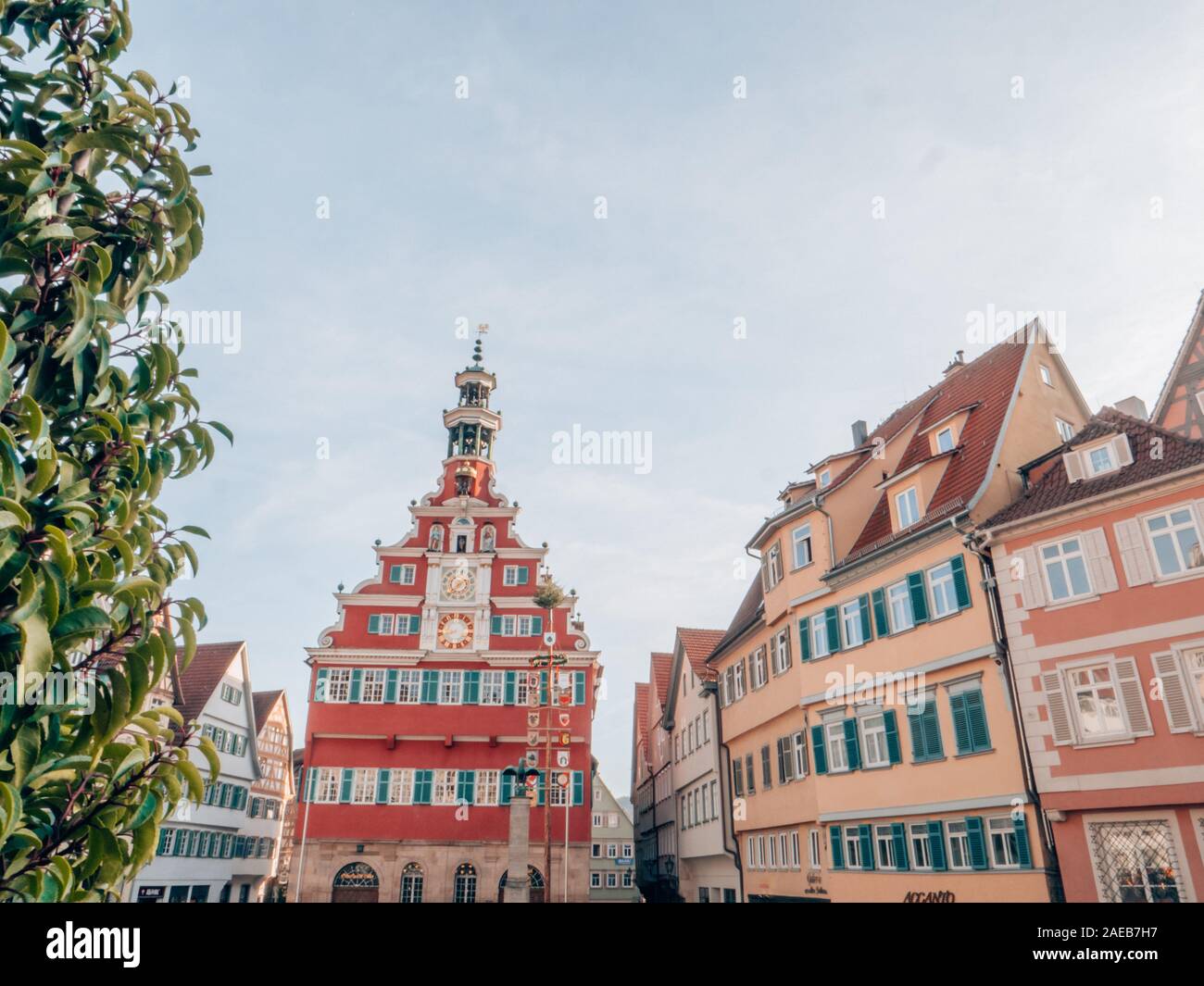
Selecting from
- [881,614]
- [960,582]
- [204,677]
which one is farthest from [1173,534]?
[204,677]

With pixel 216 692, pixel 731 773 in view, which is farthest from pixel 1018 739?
pixel 216 692

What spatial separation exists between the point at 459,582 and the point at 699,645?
38.4ft

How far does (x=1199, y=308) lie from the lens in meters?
21.1

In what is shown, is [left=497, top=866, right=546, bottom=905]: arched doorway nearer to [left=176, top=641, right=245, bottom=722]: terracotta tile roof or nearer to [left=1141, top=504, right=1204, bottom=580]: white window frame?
[left=176, top=641, right=245, bottom=722]: terracotta tile roof

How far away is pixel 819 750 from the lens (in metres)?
A: 23.4

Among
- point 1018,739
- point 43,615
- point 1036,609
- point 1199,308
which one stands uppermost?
point 1199,308

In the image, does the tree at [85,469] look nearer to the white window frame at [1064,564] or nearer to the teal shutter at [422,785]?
the white window frame at [1064,564]

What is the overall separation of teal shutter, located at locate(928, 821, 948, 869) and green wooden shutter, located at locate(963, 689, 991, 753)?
2201mm

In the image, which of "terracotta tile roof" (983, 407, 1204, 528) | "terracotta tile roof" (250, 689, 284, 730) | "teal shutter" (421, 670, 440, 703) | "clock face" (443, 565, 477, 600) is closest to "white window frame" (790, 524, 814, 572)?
"terracotta tile roof" (983, 407, 1204, 528)

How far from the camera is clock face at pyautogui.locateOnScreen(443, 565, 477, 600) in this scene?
127ft

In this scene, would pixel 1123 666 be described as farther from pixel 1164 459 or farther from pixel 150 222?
pixel 150 222

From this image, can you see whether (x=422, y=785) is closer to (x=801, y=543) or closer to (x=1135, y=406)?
(x=801, y=543)
